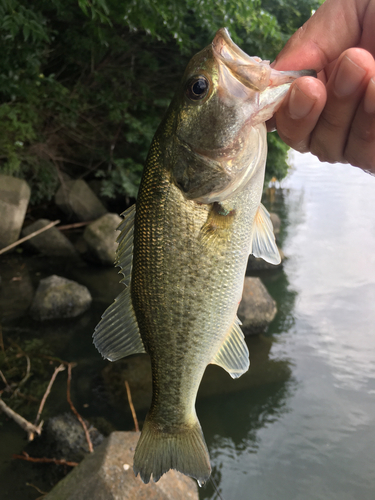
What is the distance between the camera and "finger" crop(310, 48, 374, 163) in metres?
1.15

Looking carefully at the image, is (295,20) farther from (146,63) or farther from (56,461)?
(56,461)

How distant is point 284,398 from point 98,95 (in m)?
7.51

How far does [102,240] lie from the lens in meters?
7.26

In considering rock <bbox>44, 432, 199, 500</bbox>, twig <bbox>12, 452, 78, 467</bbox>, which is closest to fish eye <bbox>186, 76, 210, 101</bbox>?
rock <bbox>44, 432, 199, 500</bbox>

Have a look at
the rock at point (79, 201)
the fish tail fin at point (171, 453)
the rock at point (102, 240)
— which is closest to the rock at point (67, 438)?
the fish tail fin at point (171, 453)

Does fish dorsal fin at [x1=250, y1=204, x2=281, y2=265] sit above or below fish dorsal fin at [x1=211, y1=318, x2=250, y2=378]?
above

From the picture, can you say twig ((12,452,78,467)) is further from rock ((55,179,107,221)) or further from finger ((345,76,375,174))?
rock ((55,179,107,221))

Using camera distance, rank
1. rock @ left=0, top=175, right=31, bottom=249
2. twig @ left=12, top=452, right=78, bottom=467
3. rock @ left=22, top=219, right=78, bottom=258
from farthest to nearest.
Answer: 1. rock @ left=22, top=219, right=78, bottom=258
2. rock @ left=0, top=175, right=31, bottom=249
3. twig @ left=12, top=452, right=78, bottom=467

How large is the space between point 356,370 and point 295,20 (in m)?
8.87

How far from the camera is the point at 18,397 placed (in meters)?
4.12

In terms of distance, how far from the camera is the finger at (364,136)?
1.22 metres

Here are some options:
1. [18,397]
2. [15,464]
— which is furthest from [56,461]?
[18,397]

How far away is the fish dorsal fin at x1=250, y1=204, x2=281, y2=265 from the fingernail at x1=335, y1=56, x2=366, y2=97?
1.61 feet

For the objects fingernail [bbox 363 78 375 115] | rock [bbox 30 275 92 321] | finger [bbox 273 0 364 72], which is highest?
finger [bbox 273 0 364 72]
